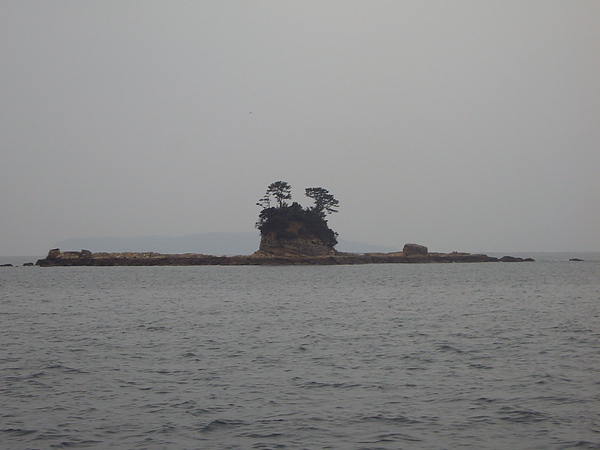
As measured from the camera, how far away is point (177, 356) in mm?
24719

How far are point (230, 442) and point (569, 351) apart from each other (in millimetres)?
16648

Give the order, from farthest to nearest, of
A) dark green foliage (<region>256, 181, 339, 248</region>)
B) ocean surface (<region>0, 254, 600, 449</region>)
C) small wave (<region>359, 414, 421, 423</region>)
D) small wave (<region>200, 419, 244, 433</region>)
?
dark green foliage (<region>256, 181, 339, 248</region>)
small wave (<region>359, 414, 421, 423</region>)
small wave (<region>200, 419, 244, 433</region>)
ocean surface (<region>0, 254, 600, 449</region>)

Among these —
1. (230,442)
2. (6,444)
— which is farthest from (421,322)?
(6,444)

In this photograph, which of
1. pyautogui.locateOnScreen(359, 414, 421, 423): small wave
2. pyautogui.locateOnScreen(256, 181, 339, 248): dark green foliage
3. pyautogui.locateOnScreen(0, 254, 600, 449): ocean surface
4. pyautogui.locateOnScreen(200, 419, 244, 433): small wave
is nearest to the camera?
pyautogui.locateOnScreen(0, 254, 600, 449): ocean surface

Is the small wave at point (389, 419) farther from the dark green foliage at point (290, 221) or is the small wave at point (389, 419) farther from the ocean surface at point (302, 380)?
the dark green foliage at point (290, 221)

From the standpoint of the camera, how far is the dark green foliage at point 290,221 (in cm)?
13325

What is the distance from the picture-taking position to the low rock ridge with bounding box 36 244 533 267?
449ft

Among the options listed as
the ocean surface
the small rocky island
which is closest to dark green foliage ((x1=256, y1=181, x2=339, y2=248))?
the small rocky island

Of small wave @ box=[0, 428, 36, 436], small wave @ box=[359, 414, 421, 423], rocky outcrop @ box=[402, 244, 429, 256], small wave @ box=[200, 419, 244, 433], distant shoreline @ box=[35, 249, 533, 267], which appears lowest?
small wave @ box=[0, 428, 36, 436]

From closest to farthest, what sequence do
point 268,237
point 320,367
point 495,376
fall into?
point 495,376
point 320,367
point 268,237

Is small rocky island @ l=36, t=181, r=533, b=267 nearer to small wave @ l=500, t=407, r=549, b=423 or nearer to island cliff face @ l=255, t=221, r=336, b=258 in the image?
island cliff face @ l=255, t=221, r=336, b=258

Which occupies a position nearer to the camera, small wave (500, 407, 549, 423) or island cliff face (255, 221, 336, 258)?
small wave (500, 407, 549, 423)

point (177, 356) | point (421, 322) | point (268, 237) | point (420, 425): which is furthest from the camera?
point (268, 237)

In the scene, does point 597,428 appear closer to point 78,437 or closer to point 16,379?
point 78,437
